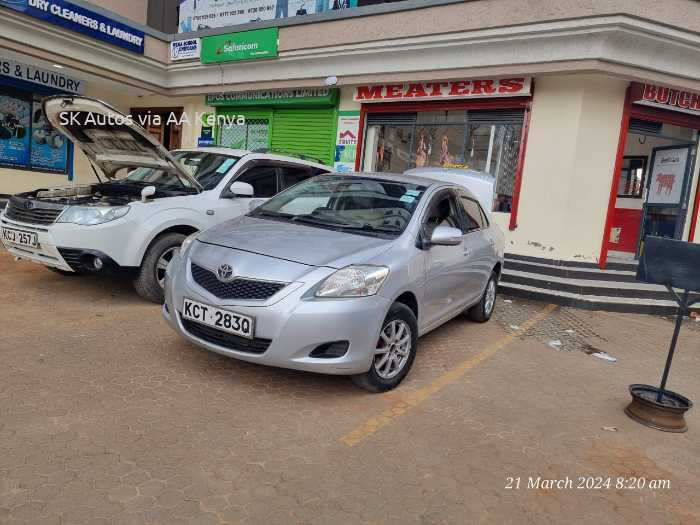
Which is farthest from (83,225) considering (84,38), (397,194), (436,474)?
(84,38)

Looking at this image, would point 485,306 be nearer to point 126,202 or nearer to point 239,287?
point 239,287

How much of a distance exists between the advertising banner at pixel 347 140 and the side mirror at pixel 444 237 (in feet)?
24.4

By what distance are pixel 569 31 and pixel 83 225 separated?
23.6 ft

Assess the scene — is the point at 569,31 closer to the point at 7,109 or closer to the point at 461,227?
the point at 461,227

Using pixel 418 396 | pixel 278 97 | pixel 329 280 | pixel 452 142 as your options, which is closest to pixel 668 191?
pixel 452 142

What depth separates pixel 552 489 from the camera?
283 centimetres

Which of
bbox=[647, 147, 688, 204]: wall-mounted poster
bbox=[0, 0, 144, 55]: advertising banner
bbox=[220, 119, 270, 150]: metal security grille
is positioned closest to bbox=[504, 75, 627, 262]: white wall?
bbox=[647, 147, 688, 204]: wall-mounted poster

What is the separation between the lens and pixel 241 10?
14.2 meters

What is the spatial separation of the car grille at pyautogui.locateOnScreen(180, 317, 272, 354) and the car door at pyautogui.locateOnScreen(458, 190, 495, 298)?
2400 millimetres

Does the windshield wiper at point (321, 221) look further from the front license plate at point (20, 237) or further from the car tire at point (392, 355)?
the front license plate at point (20, 237)

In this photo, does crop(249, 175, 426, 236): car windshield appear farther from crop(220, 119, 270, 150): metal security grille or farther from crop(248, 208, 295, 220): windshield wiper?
crop(220, 119, 270, 150): metal security grille

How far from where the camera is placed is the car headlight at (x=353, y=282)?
11.3 ft

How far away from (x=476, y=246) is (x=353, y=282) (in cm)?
225

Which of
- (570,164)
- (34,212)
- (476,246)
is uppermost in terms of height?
(570,164)
